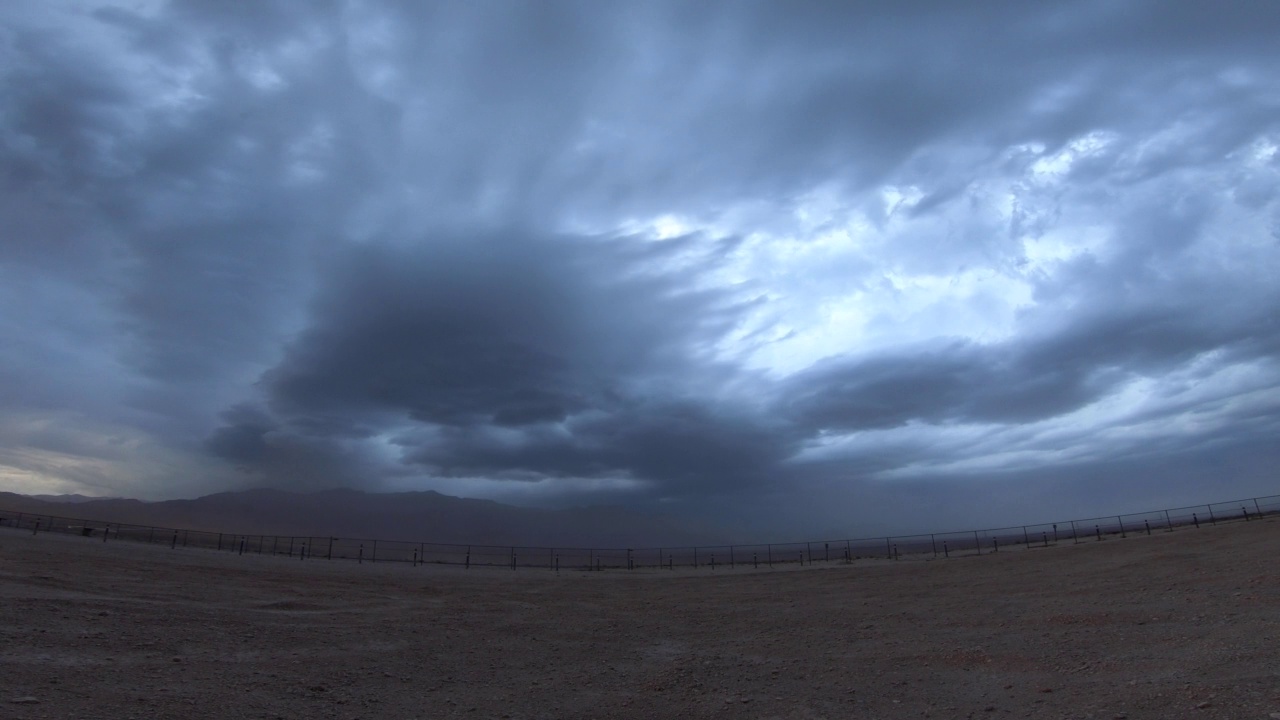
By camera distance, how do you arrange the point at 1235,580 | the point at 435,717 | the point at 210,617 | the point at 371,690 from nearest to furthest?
the point at 435,717 → the point at 371,690 → the point at 210,617 → the point at 1235,580

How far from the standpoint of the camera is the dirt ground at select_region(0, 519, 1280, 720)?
45.6 feet

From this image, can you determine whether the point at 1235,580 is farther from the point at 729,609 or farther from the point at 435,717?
the point at 435,717

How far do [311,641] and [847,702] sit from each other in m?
14.6

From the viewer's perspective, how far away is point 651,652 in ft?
68.7

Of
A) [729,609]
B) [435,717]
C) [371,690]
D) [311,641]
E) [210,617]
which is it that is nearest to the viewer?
[435,717]

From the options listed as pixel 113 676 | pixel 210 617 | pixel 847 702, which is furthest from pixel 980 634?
pixel 210 617

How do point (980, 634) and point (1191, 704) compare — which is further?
point (980, 634)

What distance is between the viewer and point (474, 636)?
2334 cm

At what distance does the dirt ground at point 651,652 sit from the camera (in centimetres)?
1389

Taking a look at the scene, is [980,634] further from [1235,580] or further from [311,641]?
[311,641]

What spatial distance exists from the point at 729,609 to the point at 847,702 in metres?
16.4

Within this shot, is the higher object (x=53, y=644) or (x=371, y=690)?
(x=53, y=644)

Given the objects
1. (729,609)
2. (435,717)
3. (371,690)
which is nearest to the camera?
(435,717)

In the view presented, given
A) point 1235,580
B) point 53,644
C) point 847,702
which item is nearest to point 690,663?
point 847,702
